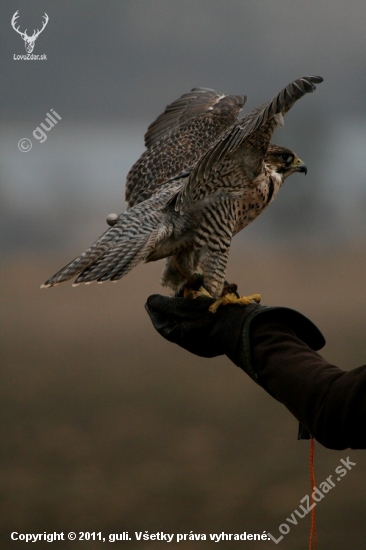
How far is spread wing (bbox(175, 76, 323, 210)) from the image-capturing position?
1.61 meters

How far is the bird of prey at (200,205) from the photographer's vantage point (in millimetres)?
1714

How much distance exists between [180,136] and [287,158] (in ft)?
1.69

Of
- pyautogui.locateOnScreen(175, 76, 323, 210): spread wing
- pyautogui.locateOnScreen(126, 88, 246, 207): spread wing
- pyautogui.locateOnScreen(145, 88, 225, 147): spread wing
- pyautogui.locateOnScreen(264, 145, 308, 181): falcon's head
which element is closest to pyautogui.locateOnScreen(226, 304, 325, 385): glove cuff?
pyautogui.locateOnScreen(175, 76, 323, 210): spread wing

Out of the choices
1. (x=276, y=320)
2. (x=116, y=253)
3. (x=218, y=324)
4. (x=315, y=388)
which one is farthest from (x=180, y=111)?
(x=315, y=388)

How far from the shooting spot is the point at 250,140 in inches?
75.6

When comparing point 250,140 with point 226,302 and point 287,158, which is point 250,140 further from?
point 226,302

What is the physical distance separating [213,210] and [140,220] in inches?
9.7

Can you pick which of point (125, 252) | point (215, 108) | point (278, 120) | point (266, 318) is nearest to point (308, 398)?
point (266, 318)

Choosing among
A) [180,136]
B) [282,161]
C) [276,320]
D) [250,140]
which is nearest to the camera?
[276,320]

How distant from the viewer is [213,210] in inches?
77.4

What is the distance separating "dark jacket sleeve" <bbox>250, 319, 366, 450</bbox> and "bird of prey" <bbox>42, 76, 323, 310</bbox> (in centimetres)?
59

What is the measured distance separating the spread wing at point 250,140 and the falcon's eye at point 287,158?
22cm

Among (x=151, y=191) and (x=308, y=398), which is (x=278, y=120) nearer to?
(x=151, y=191)

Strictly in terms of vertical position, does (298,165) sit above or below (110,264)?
above
